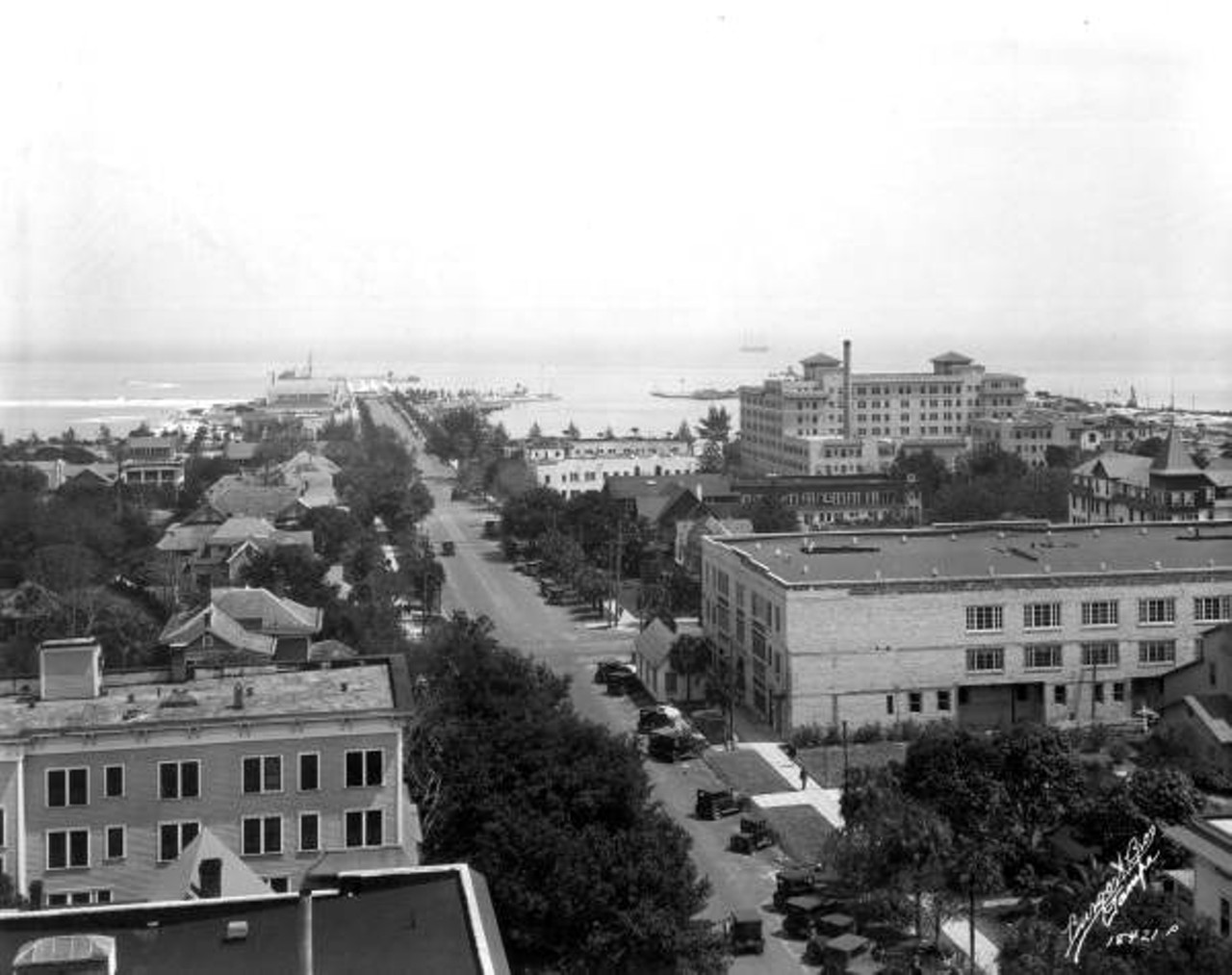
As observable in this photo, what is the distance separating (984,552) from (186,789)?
437 inches

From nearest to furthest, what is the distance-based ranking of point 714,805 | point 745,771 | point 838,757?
point 714,805
point 745,771
point 838,757

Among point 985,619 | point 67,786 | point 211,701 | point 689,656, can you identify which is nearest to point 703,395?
point 689,656

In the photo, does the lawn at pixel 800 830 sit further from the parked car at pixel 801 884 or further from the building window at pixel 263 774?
the building window at pixel 263 774

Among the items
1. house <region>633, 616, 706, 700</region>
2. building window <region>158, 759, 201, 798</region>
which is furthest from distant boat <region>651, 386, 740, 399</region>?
building window <region>158, 759, 201, 798</region>

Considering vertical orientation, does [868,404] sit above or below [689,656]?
above

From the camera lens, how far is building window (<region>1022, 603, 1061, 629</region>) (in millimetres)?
17656

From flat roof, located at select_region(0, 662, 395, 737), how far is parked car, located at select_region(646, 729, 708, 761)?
4.56m

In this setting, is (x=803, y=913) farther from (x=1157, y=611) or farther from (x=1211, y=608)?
(x=1211, y=608)

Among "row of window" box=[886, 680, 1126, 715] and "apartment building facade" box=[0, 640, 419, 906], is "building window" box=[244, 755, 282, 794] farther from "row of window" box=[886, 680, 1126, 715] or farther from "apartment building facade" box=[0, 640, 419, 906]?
"row of window" box=[886, 680, 1126, 715]

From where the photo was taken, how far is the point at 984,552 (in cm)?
1922

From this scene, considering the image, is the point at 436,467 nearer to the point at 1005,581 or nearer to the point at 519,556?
the point at 519,556

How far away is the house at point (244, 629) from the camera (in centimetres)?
1717

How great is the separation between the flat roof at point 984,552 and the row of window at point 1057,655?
82 cm

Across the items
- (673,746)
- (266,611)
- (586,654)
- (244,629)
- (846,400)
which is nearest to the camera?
(673,746)
